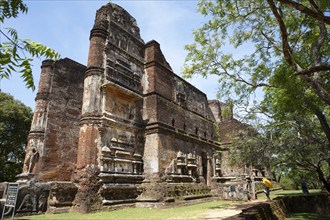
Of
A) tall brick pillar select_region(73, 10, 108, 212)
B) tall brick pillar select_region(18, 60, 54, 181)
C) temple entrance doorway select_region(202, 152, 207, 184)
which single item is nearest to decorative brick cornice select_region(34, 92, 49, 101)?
tall brick pillar select_region(18, 60, 54, 181)

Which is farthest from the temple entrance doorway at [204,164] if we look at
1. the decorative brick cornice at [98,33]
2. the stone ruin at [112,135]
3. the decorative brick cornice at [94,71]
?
the decorative brick cornice at [98,33]

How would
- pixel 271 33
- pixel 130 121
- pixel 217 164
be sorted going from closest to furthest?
pixel 271 33 < pixel 130 121 < pixel 217 164

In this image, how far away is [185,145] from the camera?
15680 mm

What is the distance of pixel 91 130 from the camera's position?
10602 mm

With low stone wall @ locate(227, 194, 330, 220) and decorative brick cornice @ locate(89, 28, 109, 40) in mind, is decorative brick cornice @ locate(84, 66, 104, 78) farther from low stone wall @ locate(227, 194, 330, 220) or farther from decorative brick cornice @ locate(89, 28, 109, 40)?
low stone wall @ locate(227, 194, 330, 220)

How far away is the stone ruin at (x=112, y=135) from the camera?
10.0 metres

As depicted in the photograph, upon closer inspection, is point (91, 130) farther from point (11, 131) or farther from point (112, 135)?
point (11, 131)

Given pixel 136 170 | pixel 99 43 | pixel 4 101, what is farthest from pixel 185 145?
pixel 4 101

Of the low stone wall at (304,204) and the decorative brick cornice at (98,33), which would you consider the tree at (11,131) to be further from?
the low stone wall at (304,204)

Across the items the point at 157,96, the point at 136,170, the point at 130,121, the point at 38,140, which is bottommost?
the point at 136,170

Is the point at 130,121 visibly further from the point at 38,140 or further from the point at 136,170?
the point at 38,140

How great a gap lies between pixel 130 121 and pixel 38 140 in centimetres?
485

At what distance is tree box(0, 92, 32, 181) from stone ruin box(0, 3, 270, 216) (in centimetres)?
962

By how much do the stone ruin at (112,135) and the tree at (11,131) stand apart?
9616mm
